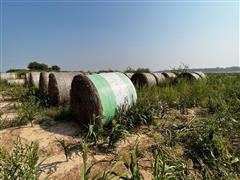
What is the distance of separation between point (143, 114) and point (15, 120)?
110 inches

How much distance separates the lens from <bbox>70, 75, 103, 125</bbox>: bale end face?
4.17m

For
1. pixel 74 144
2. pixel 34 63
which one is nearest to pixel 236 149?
pixel 74 144

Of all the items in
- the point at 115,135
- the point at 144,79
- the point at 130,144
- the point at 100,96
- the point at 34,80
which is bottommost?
the point at 130,144

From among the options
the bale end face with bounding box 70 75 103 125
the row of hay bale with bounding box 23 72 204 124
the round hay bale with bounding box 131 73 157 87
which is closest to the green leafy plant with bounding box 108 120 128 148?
the row of hay bale with bounding box 23 72 204 124

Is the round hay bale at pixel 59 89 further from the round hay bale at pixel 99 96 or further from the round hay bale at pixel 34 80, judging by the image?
the round hay bale at pixel 34 80

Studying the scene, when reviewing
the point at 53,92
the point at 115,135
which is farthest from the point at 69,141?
the point at 53,92

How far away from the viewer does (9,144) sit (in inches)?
146

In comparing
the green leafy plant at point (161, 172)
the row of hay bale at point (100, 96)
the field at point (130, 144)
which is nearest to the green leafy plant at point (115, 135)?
the field at point (130, 144)

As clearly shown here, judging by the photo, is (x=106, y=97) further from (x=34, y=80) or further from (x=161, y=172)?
(x=34, y=80)

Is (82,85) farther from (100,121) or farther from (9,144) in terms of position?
(9,144)

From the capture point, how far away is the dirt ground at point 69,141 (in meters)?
2.88

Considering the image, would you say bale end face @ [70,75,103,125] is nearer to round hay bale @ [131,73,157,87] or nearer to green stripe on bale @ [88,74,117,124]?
green stripe on bale @ [88,74,117,124]

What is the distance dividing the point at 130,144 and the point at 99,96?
3.73ft

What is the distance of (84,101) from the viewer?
4418 millimetres
